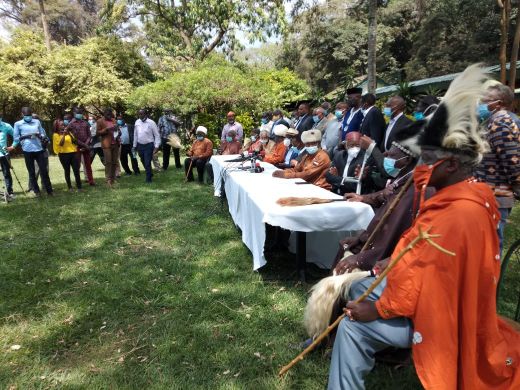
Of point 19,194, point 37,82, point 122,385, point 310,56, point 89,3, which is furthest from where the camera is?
point 89,3

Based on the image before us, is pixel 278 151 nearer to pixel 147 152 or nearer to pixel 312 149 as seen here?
pixel 312 149

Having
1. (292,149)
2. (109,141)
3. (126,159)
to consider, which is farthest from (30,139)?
(292,149)

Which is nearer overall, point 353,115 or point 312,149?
point 312,149

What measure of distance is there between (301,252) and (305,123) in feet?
17.5

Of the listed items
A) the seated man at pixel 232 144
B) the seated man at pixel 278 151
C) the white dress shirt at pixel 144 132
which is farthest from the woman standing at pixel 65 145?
the seated man at pixel 278 151

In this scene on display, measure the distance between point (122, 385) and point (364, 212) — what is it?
2.56m

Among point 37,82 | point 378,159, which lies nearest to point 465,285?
point 378,159

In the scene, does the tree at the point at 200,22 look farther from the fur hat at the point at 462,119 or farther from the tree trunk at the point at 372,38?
the fur hat at the point at 462,119

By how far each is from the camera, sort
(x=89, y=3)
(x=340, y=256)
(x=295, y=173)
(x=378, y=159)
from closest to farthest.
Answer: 1. (x=340, y=256)
2. (x=378, y=159)
3. (x=295, y=173)
4. (x=89, y=3)

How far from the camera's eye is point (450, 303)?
1.81 meters

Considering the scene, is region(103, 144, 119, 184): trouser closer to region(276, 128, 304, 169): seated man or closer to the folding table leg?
region(276, 128, 304, 169): seated man

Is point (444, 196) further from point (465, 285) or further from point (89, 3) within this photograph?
point (89, 3)

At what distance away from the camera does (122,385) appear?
2785 mm

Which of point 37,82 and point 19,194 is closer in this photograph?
point 19,194
